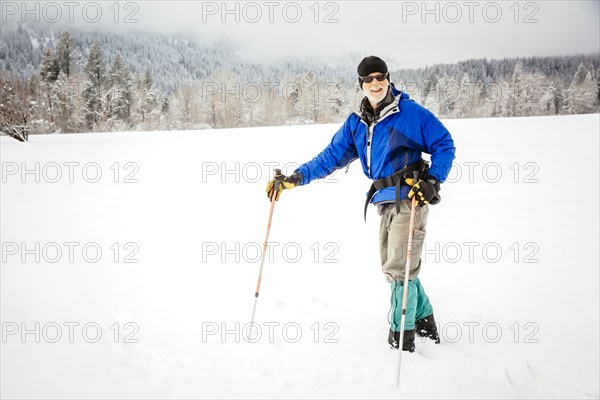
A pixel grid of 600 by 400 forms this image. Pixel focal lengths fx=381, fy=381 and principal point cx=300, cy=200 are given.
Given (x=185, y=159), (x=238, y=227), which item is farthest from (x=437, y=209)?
(x=185, y=159)

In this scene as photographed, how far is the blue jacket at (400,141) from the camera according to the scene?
299 centimetres

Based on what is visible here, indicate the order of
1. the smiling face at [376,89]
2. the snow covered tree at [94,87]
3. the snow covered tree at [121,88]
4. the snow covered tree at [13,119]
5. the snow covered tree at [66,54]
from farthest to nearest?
the snow covered tree at [121,88], the snow covered tree at [66,54], the snow covered tree at [94,87], the snow covered tree at [13,119], the smiling face at [376,89]

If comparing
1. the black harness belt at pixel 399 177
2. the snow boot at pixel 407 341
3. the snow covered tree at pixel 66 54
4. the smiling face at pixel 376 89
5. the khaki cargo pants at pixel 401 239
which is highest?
the snow covered tree at pixel 66 54

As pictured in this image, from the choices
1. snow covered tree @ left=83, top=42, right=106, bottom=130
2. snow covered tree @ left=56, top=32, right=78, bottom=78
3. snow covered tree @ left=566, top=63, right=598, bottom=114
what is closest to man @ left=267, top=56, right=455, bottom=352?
snow covered tree @ left=83, top=42, right=106, bottom=130

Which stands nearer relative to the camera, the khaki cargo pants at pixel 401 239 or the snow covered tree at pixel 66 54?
the khaki cargo pants at pixel 401 239

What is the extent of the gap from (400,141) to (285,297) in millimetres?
2369

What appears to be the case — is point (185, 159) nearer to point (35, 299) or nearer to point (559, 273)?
point (35, 299)

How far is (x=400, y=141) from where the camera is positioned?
9.97 feet

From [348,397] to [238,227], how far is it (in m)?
5.48

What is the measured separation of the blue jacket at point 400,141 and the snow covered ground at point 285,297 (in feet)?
4.96

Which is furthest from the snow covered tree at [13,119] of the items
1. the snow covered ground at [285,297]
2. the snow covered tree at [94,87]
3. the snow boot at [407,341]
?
the snow boot at [407,341]

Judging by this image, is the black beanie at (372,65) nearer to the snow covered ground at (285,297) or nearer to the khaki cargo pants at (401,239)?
the khaki cargo pants at (401,239)

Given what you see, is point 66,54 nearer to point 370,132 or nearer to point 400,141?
point 370,132

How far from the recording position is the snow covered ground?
2.94 meters
